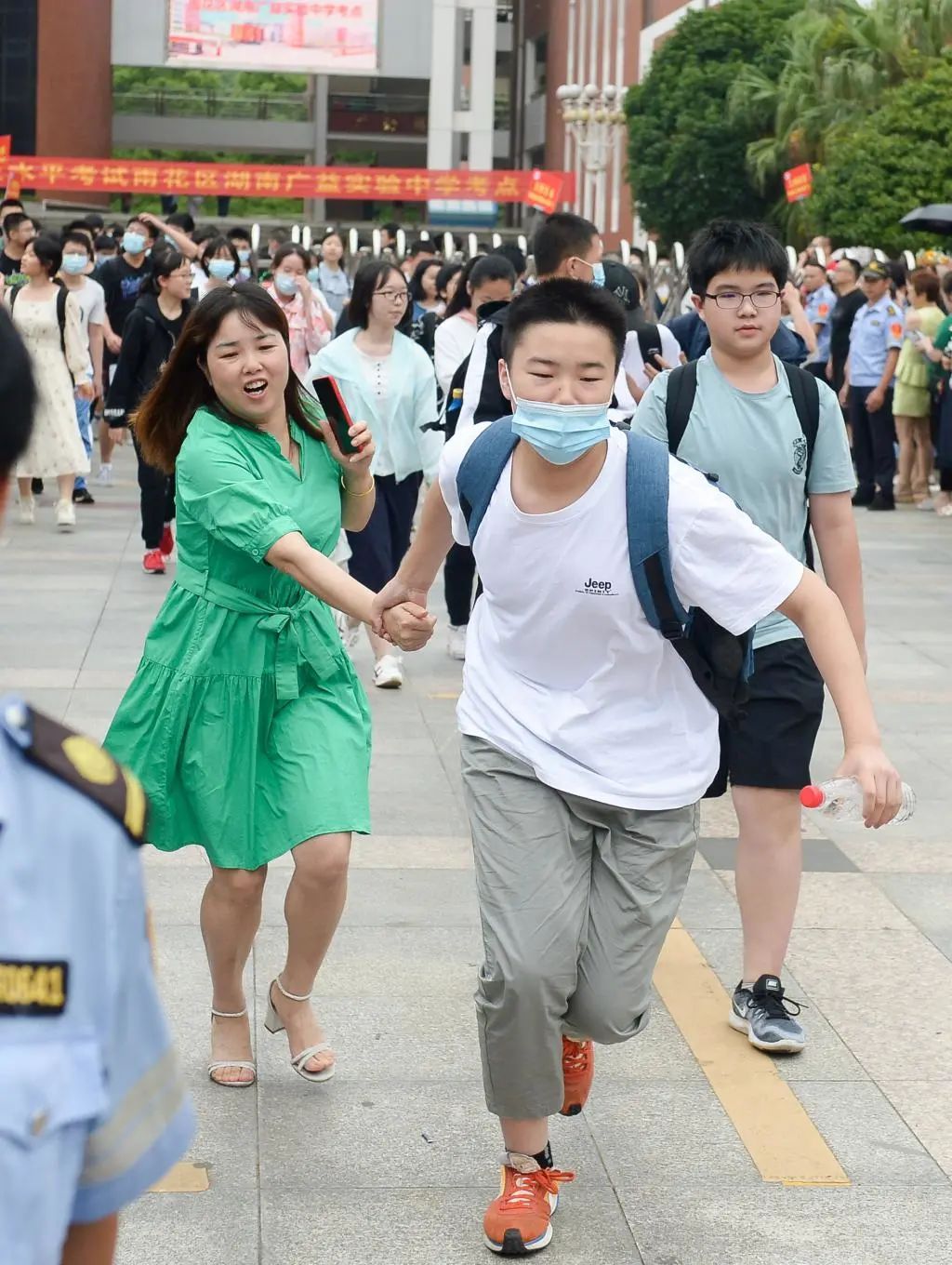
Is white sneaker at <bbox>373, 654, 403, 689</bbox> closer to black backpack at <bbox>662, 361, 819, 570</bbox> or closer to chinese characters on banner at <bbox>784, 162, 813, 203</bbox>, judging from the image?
black backpack at <bbox>662, 361, 819, 570</bbox>

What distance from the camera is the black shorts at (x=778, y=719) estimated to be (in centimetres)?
432

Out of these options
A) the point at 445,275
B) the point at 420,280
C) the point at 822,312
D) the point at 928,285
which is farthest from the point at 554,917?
the point at 822,312

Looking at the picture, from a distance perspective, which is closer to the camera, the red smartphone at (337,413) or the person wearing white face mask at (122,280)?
the red smartphone at (337,413)

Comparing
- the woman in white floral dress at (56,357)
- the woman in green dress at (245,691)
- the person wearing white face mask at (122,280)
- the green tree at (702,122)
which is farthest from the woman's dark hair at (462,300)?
the green tree at (702,122)

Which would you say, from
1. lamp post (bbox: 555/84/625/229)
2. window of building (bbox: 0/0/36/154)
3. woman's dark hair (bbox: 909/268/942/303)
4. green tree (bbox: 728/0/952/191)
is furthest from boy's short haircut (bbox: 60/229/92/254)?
window of building (bbox: 0/0/36/154)

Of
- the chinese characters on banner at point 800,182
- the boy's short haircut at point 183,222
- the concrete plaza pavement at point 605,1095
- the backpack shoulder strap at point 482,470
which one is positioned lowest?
the concrete plaza pavement at point 605,1095

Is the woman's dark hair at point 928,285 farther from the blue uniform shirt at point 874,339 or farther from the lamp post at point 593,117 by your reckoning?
the lamp post at point 593,117

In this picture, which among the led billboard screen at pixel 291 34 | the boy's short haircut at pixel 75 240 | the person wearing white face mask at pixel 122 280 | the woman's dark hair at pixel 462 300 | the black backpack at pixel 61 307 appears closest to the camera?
the woman's dark hair at pixel 462 300

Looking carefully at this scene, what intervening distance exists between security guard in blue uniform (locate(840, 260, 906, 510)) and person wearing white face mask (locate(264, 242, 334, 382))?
15.2 feet

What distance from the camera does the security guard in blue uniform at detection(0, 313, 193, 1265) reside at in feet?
4.51

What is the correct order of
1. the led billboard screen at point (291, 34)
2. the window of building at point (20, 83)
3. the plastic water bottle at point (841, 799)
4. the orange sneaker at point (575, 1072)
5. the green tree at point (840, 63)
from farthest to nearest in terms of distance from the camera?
1. the led billboard screen at point (291, 34)
2. the window of building at point (20, 83)
3. the green tree at point (840, 63)
4. the orange sneaker at point (575, 1072)
5. the plastic water bottle at point (841, 799)

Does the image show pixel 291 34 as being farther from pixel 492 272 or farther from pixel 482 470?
pixel 482 470

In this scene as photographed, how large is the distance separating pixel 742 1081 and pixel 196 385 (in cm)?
183

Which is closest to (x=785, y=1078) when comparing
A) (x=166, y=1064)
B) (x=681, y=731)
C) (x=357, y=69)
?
(x=681, y=731)
